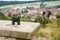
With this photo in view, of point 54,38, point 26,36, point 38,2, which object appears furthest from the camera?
point 38,2

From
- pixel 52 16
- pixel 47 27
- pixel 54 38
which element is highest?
pixel 52 16

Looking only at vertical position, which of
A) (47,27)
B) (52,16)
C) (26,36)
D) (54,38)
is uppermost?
(26,36)

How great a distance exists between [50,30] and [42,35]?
165mm

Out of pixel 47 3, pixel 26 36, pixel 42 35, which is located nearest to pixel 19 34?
pixel 26 36

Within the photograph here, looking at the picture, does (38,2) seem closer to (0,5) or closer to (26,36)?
(0,5)

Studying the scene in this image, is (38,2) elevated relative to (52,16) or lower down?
elevated

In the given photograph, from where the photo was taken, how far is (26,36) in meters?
1.32

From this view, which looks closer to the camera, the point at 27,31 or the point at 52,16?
the point at 27,31

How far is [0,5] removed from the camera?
273 centimetres

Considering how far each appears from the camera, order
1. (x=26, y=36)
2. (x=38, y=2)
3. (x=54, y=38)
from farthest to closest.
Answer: (x=38, y=2) → (x=54, y=38) → (x=26, y=36)

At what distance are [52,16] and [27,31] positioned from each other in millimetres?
1321

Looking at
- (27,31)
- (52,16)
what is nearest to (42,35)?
(52,16)

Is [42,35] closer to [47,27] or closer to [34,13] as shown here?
[47,27]

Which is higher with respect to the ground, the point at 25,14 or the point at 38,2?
the point at 38,2
